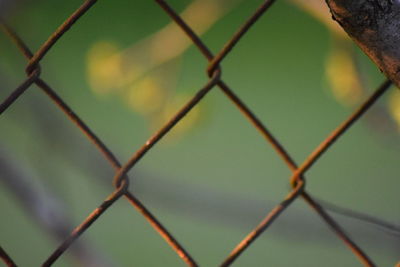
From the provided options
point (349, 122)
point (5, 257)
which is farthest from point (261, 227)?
point (5, 257)

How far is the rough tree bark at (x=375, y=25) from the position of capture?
428mm

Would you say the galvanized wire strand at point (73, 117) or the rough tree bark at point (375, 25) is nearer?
the rough tree bark at point (375, 25)

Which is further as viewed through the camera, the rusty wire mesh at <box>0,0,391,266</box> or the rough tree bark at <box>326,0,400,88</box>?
the rusty wire mesh at <box>0,0,391,266</box>

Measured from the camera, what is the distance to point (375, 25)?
436mm

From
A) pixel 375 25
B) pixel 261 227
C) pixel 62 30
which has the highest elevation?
pixel 62 30

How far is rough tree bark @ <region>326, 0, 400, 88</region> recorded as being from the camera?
428mm

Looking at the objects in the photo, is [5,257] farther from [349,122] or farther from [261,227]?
[349,122]

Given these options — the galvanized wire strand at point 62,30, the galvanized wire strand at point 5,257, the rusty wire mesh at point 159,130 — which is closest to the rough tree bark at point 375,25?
the rusty wire mesh at point 159,130

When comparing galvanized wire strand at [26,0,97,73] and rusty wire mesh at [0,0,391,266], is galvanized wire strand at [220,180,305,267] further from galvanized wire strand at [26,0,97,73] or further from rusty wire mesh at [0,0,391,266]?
galvanized wire strand at [26,0,97,73]

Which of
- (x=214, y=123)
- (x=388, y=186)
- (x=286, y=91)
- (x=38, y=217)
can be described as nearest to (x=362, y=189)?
(x=388, y=186)

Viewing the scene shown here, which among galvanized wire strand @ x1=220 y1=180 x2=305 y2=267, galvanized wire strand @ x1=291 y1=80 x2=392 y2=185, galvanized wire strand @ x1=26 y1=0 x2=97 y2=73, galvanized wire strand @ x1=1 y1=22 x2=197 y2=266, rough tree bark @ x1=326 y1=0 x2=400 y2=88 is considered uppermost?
galvanized wire strand @ x1=26 y1=0 x2=97 y2=73

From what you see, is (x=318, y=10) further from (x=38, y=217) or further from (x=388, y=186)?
(x=388, y=186)

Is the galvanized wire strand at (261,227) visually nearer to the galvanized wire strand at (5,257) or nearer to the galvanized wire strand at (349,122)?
the galvanized wire strand at (349,122)

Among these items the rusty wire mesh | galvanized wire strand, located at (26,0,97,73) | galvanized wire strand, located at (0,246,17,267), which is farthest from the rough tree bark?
galvanized wire strand, located at (0,246,17,267)
